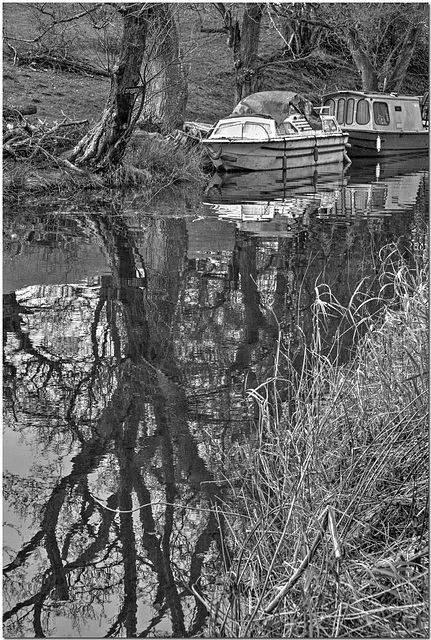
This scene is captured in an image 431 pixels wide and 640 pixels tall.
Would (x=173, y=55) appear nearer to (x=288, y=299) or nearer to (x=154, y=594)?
(x=288, y=299)

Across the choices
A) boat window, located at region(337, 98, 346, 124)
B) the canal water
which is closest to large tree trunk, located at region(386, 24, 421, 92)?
boat window, located at region(337, 98, 346, 124)

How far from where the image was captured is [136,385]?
638 cm

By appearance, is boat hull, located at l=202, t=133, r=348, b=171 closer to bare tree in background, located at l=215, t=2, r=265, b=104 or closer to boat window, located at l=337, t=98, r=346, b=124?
bare tree in background, located at l=215, t=2, r=265, b=104

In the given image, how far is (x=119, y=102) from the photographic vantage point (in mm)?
15641

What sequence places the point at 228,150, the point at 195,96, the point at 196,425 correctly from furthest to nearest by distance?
the point at 195,96, the point at 228,150, the point at 196,425

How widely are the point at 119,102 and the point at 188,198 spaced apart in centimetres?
191

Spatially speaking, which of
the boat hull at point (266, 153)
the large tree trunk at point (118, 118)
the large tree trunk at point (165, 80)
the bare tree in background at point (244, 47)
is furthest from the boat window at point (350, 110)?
the large tree trunk at point (118, 118)

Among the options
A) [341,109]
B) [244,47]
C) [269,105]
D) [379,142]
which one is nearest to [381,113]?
[379,142]

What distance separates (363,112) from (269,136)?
22.7 ft

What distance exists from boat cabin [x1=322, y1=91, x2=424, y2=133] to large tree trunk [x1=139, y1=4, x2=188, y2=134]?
6228mm

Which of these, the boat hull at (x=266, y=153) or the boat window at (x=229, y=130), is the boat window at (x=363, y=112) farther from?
the boat window at (x=229, y=130)

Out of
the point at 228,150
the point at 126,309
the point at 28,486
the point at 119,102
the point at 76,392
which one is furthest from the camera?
the point at 228,150

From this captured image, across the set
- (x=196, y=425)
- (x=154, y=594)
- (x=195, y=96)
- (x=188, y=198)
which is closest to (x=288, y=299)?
(x=196, y=425)

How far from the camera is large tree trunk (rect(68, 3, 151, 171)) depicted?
1541 centimetres
